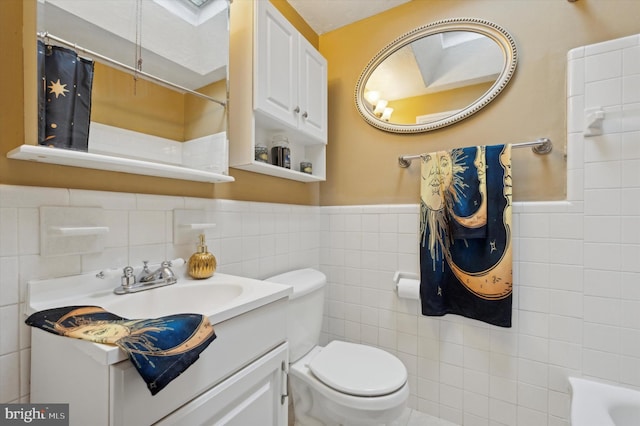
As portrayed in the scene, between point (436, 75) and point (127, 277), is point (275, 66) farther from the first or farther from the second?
point (127, 277)

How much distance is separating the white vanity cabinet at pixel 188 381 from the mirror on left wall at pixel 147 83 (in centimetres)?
52

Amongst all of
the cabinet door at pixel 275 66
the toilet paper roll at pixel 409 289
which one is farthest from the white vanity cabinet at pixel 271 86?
the toilet paper roll at pixel 409 289

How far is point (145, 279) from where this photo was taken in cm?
93

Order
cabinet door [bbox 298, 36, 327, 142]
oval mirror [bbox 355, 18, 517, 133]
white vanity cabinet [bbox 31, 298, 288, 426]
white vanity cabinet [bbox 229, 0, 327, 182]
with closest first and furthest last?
1. white vanity cabinet [bbox 31, 298, 288, 426]
2. white vanity cabinet [bbox 229, 0, 327, 182]
3. oval mirror [bbox 355, 18, 517, 133]
4. cabinet door [bbox 298, 36, 327, 142]

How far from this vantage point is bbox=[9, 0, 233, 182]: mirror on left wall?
2.54ft

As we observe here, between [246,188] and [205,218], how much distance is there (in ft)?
0.95

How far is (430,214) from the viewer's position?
4.76ft

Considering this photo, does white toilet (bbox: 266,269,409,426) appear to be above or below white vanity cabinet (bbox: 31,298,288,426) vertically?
below

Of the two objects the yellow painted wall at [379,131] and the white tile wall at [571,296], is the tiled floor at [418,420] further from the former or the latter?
the yellow painted wall at [379,131]

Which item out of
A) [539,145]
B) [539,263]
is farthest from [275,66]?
[539,263]

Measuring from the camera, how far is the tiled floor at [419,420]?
1456 millimetres

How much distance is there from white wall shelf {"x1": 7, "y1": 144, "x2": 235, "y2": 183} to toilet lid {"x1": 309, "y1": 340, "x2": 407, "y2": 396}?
95cm

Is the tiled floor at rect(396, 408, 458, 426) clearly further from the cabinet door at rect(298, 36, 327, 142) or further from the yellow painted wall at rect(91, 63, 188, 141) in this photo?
the yellow painted wall at rect(91, 63, 188, 141)

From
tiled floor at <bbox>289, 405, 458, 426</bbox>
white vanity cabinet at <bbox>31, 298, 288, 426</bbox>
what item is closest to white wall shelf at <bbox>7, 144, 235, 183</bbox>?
white vanity cabinet at <bbox>31, 298, 288, 426</bbox>
